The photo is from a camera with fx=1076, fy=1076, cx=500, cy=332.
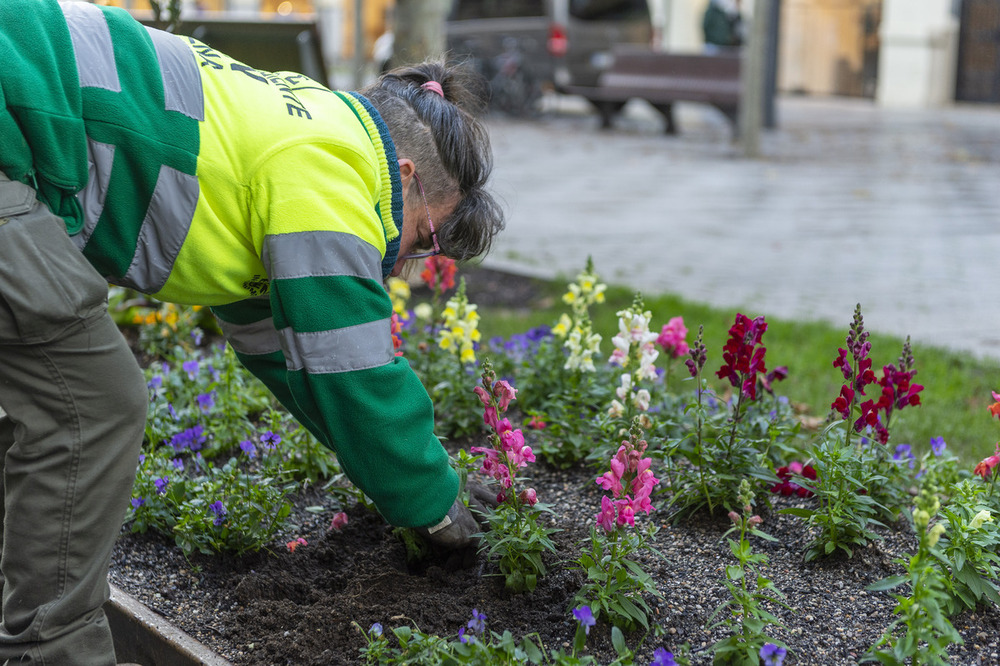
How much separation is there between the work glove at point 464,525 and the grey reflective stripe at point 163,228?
2.54 feet

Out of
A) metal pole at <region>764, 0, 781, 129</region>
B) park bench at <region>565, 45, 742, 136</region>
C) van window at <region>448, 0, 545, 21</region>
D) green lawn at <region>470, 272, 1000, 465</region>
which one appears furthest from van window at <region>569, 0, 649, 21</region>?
green lawn at <region>470, 272, 1000, 465</region>

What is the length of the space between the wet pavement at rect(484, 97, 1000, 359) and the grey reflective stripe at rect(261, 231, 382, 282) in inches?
24.4

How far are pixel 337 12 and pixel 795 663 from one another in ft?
124

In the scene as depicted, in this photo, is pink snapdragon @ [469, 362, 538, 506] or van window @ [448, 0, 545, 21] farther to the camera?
van window @ [448, 0, 545, 21]

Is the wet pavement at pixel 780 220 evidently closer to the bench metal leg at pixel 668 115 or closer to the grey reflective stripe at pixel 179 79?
the bench metal leg at pixel 668 115

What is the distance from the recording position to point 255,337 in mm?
2350

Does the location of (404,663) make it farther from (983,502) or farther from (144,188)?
(983,502)

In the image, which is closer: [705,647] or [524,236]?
[705,647]

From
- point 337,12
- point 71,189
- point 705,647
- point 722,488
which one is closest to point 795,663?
point 705,647

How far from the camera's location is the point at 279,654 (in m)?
2.24

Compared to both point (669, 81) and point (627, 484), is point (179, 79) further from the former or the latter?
point (669, 81)

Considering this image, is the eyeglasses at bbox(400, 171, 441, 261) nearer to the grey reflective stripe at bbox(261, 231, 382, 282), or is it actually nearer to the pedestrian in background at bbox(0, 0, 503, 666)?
the pedestrian in background at bbox(0, 0, 503, 666)

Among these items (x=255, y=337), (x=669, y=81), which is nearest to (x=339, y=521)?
(x=255, y=337)

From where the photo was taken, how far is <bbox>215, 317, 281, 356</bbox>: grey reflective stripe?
2328 millimetres
